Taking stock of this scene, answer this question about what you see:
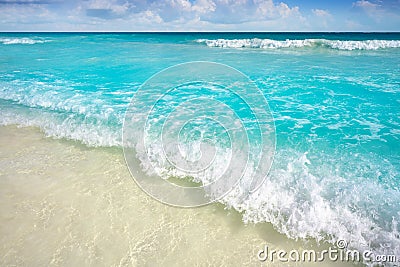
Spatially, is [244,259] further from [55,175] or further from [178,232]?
[55,175]

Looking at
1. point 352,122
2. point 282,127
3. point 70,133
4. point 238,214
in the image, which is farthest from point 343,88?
point 70,133

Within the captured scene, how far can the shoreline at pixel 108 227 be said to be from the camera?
368cm

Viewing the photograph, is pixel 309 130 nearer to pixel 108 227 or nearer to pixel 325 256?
pixel 325 256

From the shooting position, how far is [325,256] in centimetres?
366

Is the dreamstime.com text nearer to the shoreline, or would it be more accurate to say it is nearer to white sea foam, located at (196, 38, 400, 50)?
the shoreline

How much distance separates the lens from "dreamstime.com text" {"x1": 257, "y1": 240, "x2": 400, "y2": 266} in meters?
3.60

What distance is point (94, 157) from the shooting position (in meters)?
6.38

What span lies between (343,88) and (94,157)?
38.1 ft
